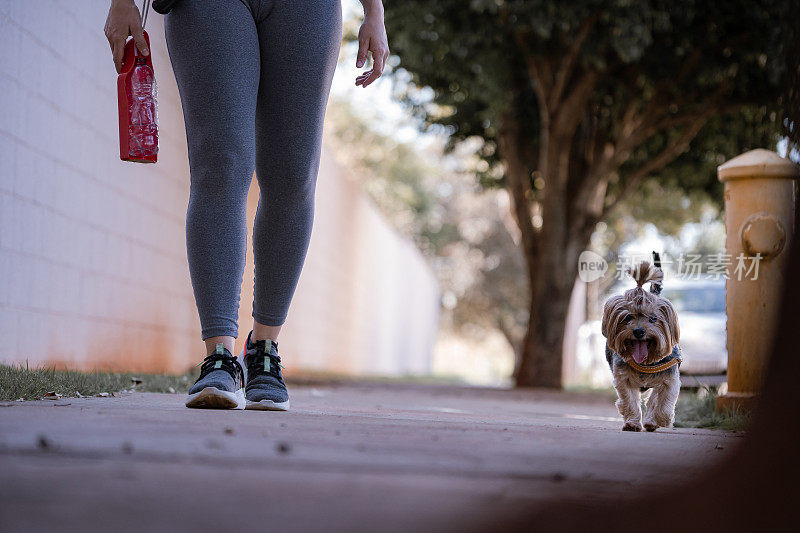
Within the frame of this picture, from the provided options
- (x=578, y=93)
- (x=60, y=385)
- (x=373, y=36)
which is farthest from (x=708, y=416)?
(x=578, y=93)

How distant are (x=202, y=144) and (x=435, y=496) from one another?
172 cm

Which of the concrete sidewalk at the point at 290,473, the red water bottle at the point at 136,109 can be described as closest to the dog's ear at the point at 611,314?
the concrete sidewalk at the point at 290,473

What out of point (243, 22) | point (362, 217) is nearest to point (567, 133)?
point (362, 217)

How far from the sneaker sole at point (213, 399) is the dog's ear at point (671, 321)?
1.64 metres

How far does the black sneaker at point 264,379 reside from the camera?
2.71m

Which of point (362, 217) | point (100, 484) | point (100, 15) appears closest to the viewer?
point (100, 484)

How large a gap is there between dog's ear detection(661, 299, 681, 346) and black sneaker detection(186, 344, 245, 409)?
5.25 ft

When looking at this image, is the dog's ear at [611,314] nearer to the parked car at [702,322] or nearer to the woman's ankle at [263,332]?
the woman's ankle at [263,332]

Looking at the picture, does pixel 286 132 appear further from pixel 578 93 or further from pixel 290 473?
pixel 578 93

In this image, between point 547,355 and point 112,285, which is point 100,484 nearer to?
point 112,285

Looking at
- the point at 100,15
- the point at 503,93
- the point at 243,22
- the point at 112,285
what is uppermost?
the point at 503,93

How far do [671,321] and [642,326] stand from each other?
0.13 metres

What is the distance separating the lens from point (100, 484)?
1234 millimetres

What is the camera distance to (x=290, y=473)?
137 centimetres
